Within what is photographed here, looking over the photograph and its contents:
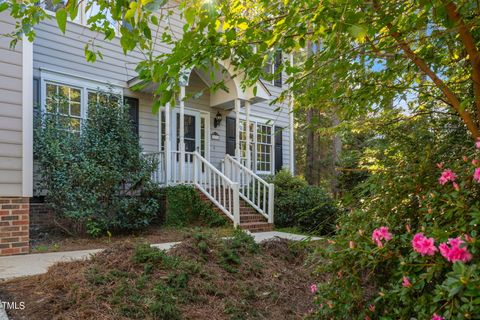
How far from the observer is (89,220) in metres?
6.41

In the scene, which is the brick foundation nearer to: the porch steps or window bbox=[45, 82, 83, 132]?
window bbox=[45, 82, 83, 132]

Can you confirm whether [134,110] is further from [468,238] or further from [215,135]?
[468,238]

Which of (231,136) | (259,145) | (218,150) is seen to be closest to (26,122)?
(218,150)

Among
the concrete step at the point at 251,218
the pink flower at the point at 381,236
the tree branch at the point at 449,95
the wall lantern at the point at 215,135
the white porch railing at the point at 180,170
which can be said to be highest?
the wall lantern at the point at 215,135

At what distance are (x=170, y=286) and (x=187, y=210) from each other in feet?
16.3

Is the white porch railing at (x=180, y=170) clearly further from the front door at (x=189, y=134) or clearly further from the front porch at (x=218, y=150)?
the front door at (x=189, y=134)

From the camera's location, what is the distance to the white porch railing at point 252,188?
8.73 metres

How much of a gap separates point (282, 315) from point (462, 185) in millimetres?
2223

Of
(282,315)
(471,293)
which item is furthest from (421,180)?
(282,315)

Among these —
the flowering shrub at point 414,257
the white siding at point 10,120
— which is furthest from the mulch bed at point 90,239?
the flowering shrub at point 414,257

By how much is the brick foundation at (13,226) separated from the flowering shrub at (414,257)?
14.6ft

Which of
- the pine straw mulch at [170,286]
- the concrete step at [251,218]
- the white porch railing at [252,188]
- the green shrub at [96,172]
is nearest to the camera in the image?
the pine straw mulch at [170,286]

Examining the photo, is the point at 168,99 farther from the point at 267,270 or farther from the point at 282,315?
the point at 267,270

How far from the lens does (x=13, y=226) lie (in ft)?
17.1
